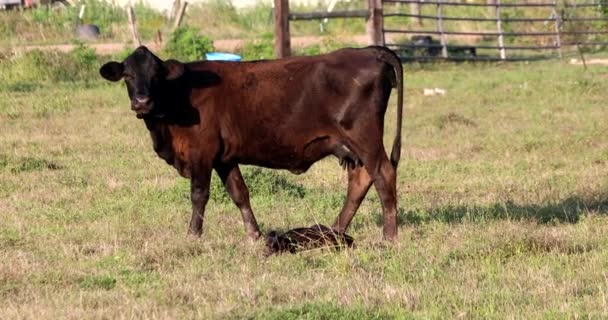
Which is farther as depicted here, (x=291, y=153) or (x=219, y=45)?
(x=219, y=45)

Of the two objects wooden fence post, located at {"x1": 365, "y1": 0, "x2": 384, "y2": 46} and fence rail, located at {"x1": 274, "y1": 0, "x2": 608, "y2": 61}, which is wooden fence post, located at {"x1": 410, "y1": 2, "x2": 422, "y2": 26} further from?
wooden fence post, located at {"x1": 365, "y1": 0, "x2": 384, "y2": 46}

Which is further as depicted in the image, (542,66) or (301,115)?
(542,66)

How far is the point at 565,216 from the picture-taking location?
9.62m

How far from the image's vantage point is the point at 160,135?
888cm

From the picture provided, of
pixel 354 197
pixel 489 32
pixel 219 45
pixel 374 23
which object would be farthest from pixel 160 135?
pixel 489 32

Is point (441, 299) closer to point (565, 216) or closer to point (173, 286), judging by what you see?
point (173, 286)

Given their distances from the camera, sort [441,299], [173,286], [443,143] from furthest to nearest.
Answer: [443,143], [173,286], [441,299]

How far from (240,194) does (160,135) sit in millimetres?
743

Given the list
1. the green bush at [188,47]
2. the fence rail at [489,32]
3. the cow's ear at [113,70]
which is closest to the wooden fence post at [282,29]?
the fence rail at [489,32]

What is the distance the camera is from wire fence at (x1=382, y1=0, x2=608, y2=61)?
86.4 ft

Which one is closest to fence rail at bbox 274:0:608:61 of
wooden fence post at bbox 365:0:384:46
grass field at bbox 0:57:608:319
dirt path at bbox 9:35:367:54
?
→ wooden fence post at bbox 365:0:384:46

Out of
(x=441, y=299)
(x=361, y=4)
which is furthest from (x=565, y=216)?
(x=361, y=4)

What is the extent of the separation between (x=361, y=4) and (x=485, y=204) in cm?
3002

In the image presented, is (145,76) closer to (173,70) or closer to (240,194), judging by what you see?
(173,70)
